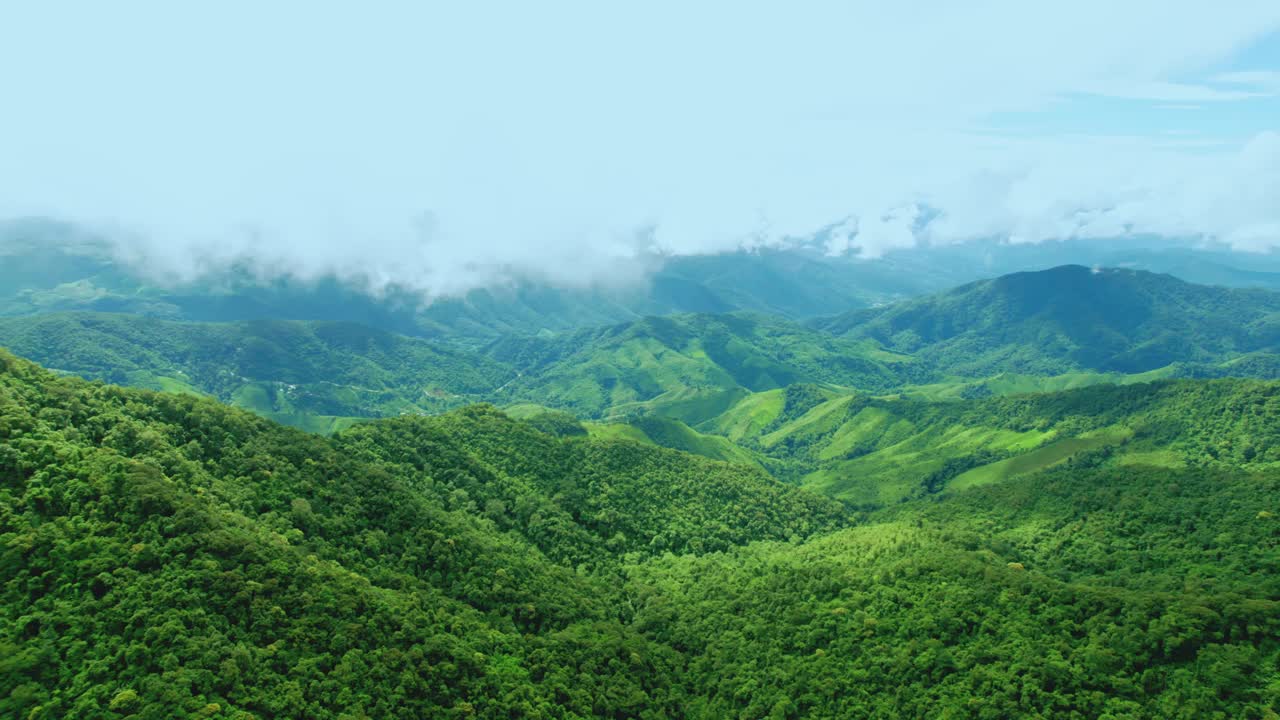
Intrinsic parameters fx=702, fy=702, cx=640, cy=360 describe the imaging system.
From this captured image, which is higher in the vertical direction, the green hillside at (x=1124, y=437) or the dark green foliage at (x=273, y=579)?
the dark green foliage at (x=273, y=579)

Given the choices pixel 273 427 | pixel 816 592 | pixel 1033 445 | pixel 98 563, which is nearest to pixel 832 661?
→ pixel 816 592

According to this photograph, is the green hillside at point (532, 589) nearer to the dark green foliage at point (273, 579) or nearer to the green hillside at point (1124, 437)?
the dark green foliage at point (273, 579)

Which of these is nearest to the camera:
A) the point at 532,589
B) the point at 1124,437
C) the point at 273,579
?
the point at 273,579

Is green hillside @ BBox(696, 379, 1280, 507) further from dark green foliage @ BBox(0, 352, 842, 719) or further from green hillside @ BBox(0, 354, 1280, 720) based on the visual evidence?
dark green foliage @ BBox(0, 352, 842, 719)

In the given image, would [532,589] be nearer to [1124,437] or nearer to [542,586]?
[542,586]

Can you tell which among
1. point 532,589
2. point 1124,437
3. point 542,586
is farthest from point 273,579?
point 1124,437

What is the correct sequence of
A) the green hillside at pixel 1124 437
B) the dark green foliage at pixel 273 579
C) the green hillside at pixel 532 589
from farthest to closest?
the green hillside at pixel 1124 437 → the green hillside at pixel 532 589 → the dark green foliage at pixel 273 579

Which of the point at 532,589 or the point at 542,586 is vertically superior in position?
the point at 532,589

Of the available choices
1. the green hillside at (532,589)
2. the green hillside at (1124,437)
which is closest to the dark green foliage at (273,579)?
the green hillside at (532,589)

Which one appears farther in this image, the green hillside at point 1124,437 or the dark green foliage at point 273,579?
the green hillside at point 1124,437

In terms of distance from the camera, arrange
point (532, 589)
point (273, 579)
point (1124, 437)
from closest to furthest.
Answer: point (273, 579), point (532, 589), point (1124, 437)

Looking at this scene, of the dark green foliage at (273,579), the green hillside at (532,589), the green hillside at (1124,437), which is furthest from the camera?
the green hillside at (1124,437)

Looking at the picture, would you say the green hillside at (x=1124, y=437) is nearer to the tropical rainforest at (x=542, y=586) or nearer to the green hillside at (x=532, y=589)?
the tropical rainforest at (x=542, y=586)
